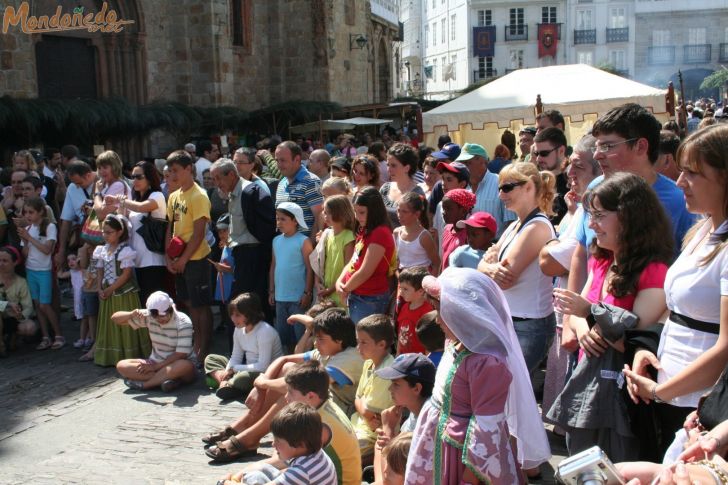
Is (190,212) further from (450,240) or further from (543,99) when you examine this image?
(543,99)

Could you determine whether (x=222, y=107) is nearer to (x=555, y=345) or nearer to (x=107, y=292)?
(x=107, y=292)

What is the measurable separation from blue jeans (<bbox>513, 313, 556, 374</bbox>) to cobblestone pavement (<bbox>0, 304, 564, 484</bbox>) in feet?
2.52

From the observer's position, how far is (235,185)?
747 centimetres

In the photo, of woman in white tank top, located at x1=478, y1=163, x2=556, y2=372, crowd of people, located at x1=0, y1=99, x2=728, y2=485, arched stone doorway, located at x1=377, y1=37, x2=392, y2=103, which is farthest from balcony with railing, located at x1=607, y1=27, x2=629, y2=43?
woman in white tank top, located at x1=478, y1=163, x2=556, y2=372

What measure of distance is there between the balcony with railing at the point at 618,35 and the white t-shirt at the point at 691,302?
214 ft

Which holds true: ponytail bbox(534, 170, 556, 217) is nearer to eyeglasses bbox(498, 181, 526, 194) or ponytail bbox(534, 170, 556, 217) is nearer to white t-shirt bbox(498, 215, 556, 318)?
eyeglasses bbox(498, 181, 526, 194)

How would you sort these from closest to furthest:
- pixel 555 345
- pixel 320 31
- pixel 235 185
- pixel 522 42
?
1. pixel 555 345
2. pixel 235 185
3. pixel 320 31
4. pixel 522 42

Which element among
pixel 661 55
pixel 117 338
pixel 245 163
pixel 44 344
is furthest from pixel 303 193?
pixel 661 55

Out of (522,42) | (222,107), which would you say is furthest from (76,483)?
(522,42)

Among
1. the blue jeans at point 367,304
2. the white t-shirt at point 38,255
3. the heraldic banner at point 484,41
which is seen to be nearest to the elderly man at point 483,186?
the blue jeans at point 367,304

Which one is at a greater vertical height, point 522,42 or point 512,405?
point 522,42

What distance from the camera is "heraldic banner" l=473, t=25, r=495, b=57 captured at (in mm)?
65000

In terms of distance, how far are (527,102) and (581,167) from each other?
23.5ft

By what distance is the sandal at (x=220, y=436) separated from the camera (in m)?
5.55
